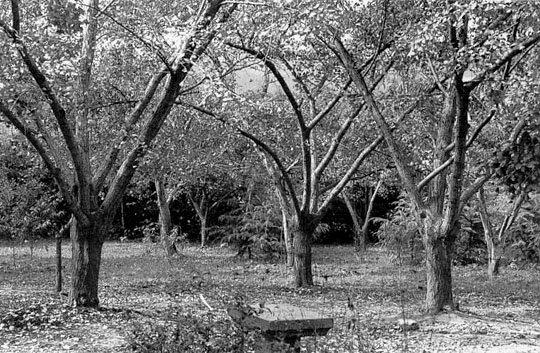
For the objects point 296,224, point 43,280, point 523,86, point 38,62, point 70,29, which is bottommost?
point 43,280

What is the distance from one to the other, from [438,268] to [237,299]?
17.1 feet

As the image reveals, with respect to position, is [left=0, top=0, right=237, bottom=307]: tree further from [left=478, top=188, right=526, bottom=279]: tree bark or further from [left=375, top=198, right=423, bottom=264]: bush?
[left=375, top=198, right=423, bottom=264]: bush

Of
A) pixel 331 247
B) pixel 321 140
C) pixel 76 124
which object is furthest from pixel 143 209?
pixel 76 124

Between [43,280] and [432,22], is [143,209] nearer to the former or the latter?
[43,280]

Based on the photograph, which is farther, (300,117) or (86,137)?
(300,117)

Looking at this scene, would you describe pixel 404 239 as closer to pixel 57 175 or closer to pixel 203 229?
pixel 203 229

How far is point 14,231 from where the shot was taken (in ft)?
51.3

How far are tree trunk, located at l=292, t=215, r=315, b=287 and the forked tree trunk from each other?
4.71 metres

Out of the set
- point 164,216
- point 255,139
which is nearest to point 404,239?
point 164,216

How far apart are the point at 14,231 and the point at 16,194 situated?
2.78ft

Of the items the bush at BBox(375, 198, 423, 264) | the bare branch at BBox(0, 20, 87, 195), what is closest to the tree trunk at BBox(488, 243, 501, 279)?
the bush at BBox(375, 198, 423, 264)

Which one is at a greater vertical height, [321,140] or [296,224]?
[321,140]

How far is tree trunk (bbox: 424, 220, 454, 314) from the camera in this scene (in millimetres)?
9547

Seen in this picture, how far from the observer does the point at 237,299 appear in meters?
5.06
